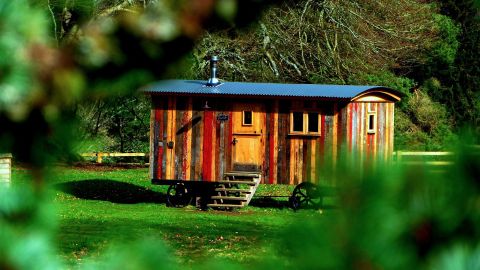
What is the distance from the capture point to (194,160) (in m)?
22.7

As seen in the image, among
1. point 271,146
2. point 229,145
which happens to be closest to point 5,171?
point 229,145

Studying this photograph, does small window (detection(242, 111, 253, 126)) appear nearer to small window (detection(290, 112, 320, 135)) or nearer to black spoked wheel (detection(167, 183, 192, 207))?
small window (detection(290, 112, 320, 135))

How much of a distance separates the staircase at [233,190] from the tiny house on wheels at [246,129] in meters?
0.02

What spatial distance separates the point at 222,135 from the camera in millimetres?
22438

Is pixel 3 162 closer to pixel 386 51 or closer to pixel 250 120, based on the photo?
pixel 250 120

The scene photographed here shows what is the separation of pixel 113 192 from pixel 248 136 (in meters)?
7.25

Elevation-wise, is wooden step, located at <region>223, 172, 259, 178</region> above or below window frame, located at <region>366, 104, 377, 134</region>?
below

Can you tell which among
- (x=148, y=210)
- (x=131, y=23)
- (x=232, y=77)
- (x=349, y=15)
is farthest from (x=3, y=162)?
(x=131, y=23)

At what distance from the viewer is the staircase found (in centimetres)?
2230

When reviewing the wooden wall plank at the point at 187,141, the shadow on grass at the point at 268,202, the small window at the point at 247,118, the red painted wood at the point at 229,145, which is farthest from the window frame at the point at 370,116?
the wooden wall plank at the point at 187,141

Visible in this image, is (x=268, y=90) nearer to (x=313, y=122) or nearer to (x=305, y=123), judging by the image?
(x=305, y=123)

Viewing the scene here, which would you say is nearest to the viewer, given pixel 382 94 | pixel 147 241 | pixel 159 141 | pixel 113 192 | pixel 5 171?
pixel 147 241

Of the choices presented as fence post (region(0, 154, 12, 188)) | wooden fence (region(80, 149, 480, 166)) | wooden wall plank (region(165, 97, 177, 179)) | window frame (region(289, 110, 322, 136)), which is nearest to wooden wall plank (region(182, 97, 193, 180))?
wooden wall plank (region(165, 97, 177, 179))

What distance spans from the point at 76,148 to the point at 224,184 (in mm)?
22095
